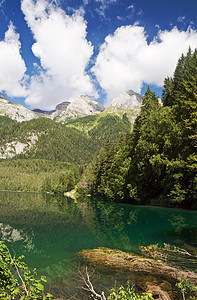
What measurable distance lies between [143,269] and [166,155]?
32.7 metres

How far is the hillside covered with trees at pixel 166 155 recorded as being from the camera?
36.0 metres

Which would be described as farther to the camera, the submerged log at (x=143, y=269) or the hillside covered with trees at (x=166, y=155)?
the hillside covered with trees at (x=166, y=155)

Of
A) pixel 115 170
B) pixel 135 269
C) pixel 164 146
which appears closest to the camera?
pixel 135 269

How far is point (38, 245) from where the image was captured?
67.7ft

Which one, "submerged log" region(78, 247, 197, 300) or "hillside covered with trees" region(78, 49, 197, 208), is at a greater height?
"hillside covered with trees" region(78, 49, 197, 208)

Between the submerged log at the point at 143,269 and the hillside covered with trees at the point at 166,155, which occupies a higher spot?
the hillside covered with trees at the point at 166,155

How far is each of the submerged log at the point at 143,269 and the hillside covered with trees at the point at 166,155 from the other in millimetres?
22642

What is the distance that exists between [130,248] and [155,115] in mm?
34679

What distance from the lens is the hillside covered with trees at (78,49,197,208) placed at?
36.0m

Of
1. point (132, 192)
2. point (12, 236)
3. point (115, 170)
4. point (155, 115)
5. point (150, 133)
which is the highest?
point (155, 115)

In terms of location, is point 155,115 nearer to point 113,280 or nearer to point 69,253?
point 69,253

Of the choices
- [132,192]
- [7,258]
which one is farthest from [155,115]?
[7,258]

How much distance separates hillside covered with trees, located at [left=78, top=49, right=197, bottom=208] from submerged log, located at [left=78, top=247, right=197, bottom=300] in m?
22.6

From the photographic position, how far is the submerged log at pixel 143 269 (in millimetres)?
9914
